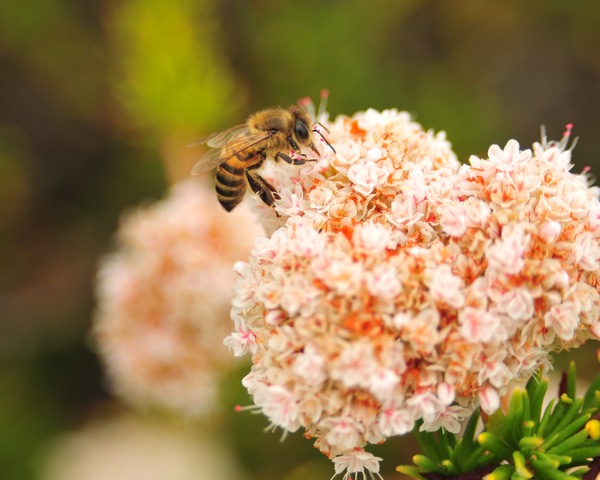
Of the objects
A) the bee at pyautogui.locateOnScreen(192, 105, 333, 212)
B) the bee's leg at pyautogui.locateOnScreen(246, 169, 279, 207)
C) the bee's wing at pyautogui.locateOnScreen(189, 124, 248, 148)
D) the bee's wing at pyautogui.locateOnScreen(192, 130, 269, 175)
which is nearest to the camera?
the bee's leg at pyautogui.locateOnScreen(246, 169, 279, 207)

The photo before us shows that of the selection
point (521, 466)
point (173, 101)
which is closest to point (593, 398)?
point (521, 466)

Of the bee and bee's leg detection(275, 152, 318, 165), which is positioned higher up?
the bee

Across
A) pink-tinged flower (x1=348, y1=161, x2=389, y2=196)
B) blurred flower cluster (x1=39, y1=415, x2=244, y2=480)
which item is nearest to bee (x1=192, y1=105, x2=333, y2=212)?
pink-tinged flower (x1=348, y1=161, x2=389, y2=196)

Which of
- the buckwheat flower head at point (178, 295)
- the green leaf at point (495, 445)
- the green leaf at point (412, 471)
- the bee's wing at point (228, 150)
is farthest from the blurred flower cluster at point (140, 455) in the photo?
the green leaf at point (495, 445)

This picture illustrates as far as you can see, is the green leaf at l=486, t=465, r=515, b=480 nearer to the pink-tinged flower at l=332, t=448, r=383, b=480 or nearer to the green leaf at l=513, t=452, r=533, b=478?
the green leaf at l=513, t=452, r=533, b=478

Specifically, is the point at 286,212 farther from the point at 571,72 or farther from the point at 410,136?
the point at 571,72

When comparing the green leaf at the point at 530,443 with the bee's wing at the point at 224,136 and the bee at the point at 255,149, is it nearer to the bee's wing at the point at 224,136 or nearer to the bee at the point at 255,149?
the bee at the point at 255,149
